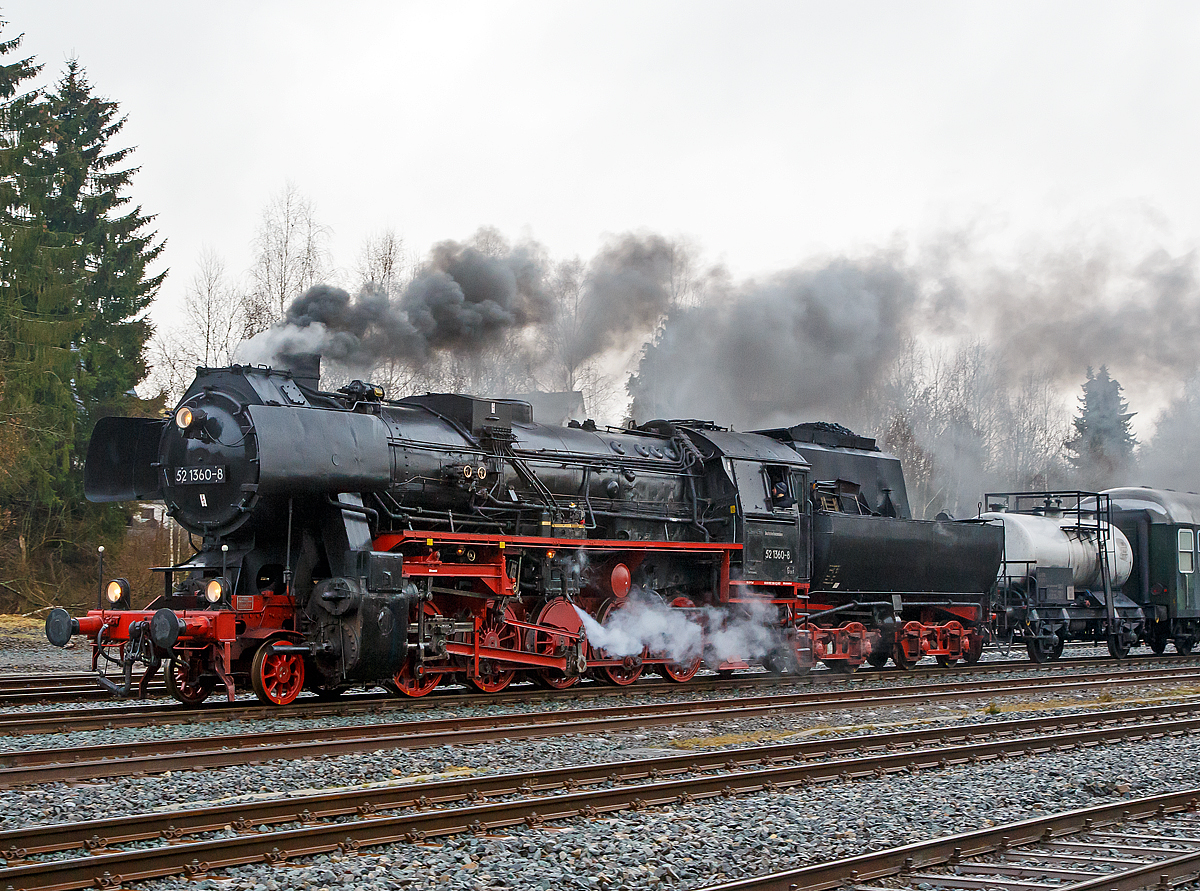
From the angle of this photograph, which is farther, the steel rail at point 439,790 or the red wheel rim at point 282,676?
the red wheel rim at point 282,676

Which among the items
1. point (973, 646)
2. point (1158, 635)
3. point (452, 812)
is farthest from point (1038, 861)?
point (1158, 635)

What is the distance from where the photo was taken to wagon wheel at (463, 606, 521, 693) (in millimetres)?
13383

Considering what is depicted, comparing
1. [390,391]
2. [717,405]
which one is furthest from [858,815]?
[390,391]

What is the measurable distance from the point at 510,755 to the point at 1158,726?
22.8ft

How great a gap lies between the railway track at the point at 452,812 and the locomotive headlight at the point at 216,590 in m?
4.83

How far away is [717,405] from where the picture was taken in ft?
82.0

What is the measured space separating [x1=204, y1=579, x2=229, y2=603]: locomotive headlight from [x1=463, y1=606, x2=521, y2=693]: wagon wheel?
2937 millimetres

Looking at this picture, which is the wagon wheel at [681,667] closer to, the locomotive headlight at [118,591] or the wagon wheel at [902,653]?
the wagon wheel at [902,653]

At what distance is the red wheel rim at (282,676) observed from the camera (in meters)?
11.8

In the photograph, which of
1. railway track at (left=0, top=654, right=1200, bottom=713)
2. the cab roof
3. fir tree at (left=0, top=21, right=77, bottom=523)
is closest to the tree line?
fir tree at (left=0, top=21, right=77, bottom=523)

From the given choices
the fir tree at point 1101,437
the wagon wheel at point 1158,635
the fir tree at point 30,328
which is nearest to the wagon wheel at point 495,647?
the wagon wheel at point 1158,635

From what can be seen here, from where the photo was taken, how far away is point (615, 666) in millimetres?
15227

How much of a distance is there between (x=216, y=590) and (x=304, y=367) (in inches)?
108

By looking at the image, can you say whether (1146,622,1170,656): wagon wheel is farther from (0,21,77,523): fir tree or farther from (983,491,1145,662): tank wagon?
(0,21,77,523): fir tree
